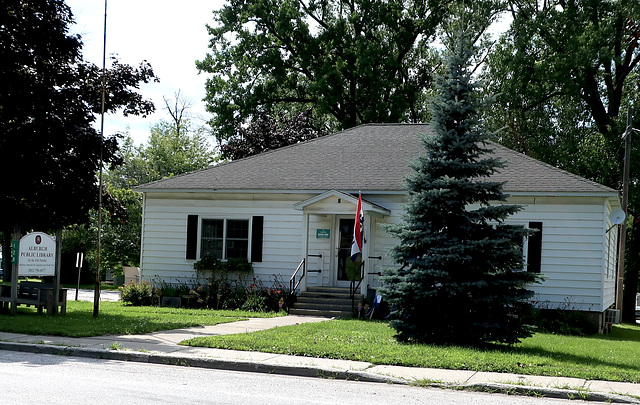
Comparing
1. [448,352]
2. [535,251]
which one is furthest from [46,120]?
[535,251]

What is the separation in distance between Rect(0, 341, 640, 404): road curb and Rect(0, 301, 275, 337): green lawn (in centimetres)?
152

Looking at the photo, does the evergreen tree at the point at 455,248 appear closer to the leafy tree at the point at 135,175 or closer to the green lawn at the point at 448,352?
the green lawn at the point at 448,352

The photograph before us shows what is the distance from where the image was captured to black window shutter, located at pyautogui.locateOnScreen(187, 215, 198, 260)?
74.0ft

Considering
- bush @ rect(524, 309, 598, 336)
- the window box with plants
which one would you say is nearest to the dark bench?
the window box with plants

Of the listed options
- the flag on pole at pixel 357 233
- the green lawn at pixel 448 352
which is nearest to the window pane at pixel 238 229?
the flag on pole at pixel 357 233

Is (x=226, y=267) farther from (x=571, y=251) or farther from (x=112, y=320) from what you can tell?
(x=571, y=251)

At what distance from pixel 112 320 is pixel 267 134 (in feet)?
76.7

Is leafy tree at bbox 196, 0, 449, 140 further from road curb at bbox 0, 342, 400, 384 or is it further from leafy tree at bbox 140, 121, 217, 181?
road curb at bbox 0, 342, 400, 384

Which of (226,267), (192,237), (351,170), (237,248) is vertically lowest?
(226,267)

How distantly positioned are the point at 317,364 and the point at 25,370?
4046mm

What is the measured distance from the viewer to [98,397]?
771 centimetres

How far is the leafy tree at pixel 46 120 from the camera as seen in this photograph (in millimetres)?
16469

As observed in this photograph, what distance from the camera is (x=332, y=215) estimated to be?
2148 cm

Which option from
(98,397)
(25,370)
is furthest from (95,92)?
(98,397)
